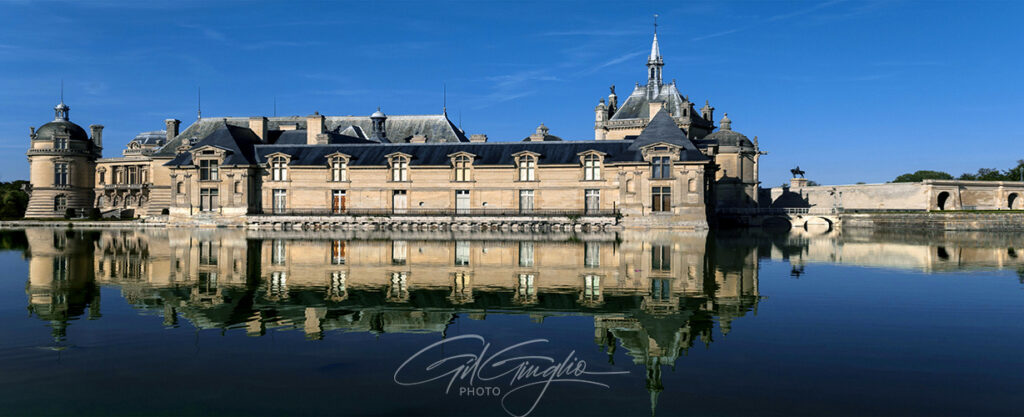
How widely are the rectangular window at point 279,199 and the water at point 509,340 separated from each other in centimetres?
2951

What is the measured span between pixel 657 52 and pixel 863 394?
204 ft

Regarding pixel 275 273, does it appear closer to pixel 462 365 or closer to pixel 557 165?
pixel 462 365

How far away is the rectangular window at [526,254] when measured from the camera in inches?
794

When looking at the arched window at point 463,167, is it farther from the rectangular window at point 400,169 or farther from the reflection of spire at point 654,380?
the reflection of spire at point 654,380

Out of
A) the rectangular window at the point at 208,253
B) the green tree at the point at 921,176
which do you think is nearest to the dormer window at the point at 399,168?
the rectangular window at the point at 208,253

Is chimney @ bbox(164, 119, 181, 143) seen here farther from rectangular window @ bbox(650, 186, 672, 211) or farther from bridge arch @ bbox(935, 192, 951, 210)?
bridge arch @ bbox(935, 192, 951, 210)

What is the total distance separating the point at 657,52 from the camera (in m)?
66.1

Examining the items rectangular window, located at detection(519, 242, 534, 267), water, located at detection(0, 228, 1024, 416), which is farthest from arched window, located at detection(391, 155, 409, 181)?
water, located at detection(0, 228, 1024, 416)

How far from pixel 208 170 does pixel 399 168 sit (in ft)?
44.6

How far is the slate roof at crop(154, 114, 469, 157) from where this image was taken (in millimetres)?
58219

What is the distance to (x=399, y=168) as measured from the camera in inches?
1854

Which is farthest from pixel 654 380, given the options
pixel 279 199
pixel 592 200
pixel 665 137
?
pixel 279 199

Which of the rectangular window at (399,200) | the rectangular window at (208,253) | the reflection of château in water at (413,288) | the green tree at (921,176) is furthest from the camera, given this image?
the green tree at (921,176)

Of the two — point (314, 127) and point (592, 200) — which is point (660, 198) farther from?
point (314, 127)
